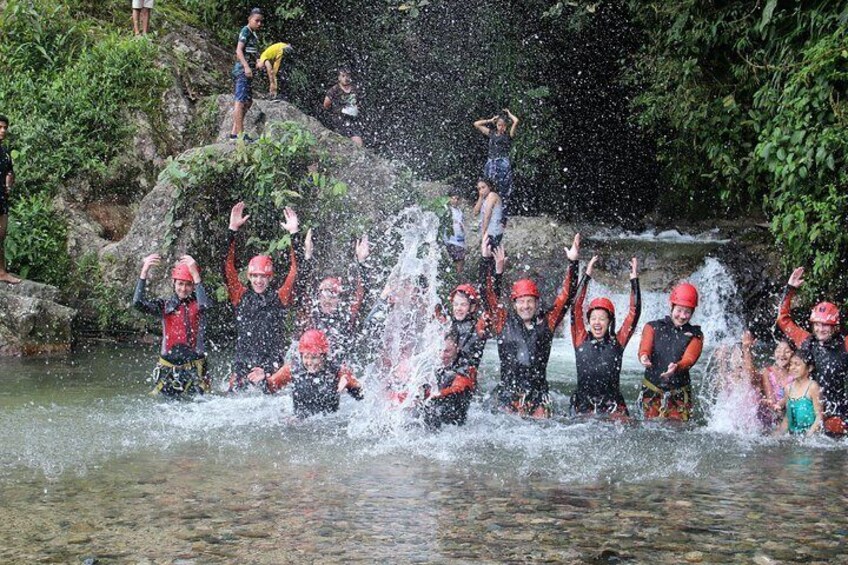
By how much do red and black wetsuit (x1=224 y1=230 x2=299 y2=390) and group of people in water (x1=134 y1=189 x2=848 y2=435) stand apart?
1cm

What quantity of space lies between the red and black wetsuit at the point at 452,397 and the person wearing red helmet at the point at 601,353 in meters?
1.07

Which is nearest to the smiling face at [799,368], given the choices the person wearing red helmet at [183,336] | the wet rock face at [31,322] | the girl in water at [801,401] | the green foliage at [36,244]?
the girl in water at [801,401]

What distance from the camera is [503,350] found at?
8992 millimetres

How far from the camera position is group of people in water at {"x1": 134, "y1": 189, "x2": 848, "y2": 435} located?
8422 mm

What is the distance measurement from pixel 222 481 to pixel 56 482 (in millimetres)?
950

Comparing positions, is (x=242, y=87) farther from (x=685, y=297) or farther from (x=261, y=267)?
(x=685, y=297)

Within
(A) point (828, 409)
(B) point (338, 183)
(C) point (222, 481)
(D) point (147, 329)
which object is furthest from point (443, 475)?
(D) point (147, 329)

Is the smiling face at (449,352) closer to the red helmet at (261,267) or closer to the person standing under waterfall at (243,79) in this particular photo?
the red helmet at (261,267)

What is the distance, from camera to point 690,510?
6.00 m

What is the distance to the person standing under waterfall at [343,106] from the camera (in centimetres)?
1562

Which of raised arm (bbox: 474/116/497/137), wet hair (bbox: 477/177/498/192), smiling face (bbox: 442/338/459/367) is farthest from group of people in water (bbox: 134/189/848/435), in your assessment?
raised arm (bbox: 474/116/497/137)

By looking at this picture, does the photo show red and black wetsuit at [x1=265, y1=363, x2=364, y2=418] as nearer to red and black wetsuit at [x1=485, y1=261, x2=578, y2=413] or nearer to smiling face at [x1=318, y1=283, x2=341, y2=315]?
smiling face at [x1=318, y1=283, x2=341, y2=315]

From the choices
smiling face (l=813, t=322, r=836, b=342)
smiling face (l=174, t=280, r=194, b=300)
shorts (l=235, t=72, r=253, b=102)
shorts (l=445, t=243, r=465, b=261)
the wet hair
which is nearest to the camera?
smiling face (l=813, t=322, r=836, b=342)

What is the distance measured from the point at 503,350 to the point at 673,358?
55.0 inches
